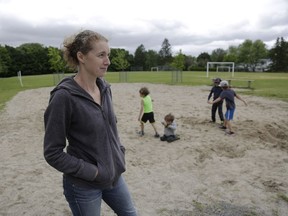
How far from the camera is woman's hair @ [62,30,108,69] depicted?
1817mm

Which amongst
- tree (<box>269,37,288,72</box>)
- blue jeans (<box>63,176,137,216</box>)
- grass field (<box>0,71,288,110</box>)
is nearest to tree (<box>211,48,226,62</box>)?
tree (<box>269,37,288,72</box>)

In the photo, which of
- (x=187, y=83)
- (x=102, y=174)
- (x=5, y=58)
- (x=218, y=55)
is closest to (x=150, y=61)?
(x=218, y=55)

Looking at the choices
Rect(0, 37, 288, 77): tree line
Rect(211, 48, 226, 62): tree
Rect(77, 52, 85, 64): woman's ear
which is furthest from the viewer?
Rect(211, 48, 226, 62): tree

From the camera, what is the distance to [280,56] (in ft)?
244

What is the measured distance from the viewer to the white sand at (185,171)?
4066 mm

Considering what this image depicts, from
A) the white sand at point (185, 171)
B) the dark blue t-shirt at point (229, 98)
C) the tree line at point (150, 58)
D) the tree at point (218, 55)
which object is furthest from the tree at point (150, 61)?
the dark blue t-shirt at point (229, 98)

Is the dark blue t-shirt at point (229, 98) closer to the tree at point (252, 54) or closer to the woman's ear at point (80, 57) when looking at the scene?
the woman's ear at point (80, 57)

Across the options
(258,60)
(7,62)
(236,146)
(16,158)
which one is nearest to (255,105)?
(236,146)

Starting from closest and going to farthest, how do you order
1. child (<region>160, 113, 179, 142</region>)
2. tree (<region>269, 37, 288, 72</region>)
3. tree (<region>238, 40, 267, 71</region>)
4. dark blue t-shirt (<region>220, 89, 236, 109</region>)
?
1. child (<region>160, 113, 179, 142</region>)
2. dark blue t-shirt (<region>220, 89, 236, 109</region>)
3. tree (<region>269, 37, 288, 72</region>)
4. tree (<region>238, 40, 267, 71</region>)

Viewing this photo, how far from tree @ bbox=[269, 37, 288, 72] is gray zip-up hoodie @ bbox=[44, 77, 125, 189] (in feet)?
266

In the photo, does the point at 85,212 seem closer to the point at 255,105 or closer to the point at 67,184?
the point at 67,184

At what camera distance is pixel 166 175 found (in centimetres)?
519

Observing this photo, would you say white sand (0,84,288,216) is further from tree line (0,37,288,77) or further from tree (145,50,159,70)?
tree (145,50,159,70)

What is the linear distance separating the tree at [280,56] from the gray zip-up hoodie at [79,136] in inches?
3186
